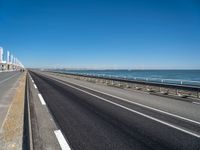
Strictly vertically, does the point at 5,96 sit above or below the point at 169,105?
below

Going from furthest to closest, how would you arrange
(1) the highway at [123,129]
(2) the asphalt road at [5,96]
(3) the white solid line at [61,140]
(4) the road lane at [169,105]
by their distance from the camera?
(2) the asphalt road at [5,96], (4) the road lane at [169,105], (1) the highway at [123,129], (3) the white solid line at [61,140]

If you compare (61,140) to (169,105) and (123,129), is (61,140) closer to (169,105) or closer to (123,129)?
(123,129)

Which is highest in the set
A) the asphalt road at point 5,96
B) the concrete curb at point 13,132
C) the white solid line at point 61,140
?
the white solid line at point 61,140

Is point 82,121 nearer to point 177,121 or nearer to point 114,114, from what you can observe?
point 114,114

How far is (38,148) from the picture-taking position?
5.20 meters

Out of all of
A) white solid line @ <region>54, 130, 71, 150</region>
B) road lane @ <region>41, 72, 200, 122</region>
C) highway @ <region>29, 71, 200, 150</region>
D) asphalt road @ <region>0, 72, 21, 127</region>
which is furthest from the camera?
asphalt road @ <region>0, 72, 21, 127</region>

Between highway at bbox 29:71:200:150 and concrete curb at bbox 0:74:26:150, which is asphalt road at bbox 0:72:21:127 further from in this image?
highway at bbox 29:71:200:150

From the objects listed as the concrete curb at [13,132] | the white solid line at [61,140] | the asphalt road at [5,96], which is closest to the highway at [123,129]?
the white solid line at [61,140]

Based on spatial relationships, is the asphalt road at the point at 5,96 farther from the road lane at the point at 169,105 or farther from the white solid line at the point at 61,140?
the road lane at the point at 169,105

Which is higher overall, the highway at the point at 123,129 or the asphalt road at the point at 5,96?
the highway at the point at 123,129

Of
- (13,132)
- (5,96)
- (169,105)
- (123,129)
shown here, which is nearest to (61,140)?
(13,132)

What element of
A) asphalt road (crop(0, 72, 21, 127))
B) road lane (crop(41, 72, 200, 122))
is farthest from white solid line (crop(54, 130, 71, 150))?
road lane (crop(41, 72, 200, 122))

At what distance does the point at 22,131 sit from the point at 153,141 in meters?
3.84

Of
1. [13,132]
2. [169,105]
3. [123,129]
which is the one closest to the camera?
[13,132]
